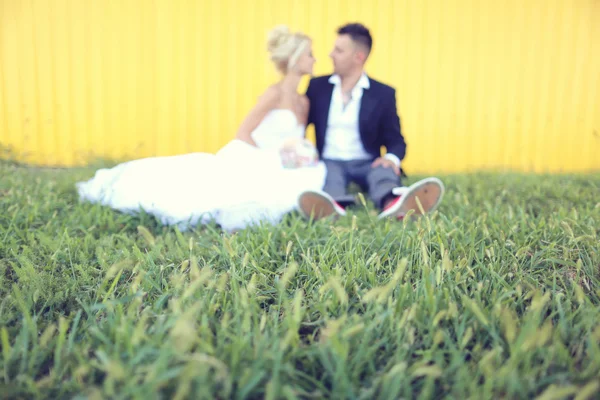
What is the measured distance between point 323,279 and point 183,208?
982mm

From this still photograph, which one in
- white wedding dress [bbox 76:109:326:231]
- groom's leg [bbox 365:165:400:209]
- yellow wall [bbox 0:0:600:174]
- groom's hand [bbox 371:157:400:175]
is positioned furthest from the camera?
yellow wall [bbox 0:0:600:174]

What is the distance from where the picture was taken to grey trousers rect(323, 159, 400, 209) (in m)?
2.28

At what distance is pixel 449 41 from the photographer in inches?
172

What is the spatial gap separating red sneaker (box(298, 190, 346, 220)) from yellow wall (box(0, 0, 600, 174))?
8.05 feet

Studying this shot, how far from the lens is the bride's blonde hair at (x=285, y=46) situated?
2560mm

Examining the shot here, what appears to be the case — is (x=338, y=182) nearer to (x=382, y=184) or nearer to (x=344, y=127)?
(x=382, y=184)

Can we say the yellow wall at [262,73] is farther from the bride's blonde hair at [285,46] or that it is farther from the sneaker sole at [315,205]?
the sneaker sole at [315,205]

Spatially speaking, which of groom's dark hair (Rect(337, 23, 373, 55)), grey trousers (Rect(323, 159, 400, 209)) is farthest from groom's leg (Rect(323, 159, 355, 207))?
groom's dark hair (Rect(337, 23, 373, 55))

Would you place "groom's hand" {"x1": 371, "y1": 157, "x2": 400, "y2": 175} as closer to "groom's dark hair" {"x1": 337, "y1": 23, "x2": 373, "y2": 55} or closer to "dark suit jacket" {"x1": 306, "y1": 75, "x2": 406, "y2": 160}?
"dark suit jacket" {"x1": 306, "y1": 75, "x2": 406, "y2": 160}

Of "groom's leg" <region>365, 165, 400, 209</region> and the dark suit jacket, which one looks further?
the dark suit jacket

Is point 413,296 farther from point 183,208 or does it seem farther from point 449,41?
point 449,41

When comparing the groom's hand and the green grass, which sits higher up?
the groom's hand

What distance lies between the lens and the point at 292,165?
2.50 m

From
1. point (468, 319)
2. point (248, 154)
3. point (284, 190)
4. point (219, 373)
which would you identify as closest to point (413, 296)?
point (468, 319)
